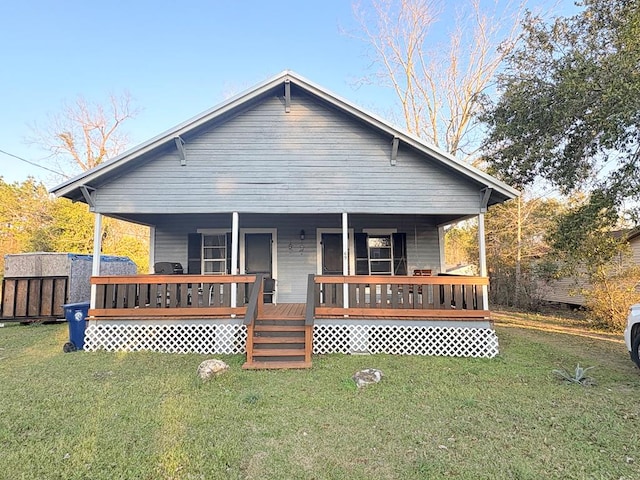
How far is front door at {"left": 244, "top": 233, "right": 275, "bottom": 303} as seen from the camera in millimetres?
9594

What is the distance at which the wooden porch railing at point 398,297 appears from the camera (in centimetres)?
697

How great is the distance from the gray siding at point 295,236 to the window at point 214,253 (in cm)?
37

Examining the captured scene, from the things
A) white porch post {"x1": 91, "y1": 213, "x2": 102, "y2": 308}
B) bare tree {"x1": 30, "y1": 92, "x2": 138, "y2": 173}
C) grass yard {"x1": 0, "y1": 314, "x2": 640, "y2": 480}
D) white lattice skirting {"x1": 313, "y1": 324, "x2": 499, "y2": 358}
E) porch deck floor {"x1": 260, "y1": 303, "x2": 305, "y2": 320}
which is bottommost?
grass yard {"x1": 0, "y1": 314, "x2": 640, "y2": 480}

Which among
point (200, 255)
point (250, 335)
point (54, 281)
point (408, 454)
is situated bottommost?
point (408, 454)

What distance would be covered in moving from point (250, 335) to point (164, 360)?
171cm

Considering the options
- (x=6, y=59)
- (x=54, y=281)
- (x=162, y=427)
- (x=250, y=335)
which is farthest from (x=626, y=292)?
(x=6, y=59)

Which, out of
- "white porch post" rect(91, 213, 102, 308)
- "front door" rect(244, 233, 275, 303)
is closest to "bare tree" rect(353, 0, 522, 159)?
"front door" rect(244, 233, 275, 303)

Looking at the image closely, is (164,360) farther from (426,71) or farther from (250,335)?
(426,71)

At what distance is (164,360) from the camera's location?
6352 mm

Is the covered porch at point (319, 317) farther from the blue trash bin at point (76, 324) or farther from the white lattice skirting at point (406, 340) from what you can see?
the blue trash bin at point (76, 324)

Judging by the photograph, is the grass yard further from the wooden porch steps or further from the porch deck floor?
the porch deck floor

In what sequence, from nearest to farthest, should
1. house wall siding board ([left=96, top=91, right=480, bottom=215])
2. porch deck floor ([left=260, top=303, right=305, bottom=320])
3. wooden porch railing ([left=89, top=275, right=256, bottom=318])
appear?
porch deck floor ([left=260, top=303, right=305, bottom=320]), wooden porch railing ([left=89, top=275, right=256, bottom=318]), house wall siding board ([left=96, top=91, right=480, bottom=215])

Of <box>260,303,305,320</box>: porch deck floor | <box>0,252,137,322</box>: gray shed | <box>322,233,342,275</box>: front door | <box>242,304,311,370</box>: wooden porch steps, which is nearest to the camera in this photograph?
<box>242,304,311,370</box>: wooden porch steps

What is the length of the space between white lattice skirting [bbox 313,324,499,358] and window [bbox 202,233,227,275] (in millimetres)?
3983
